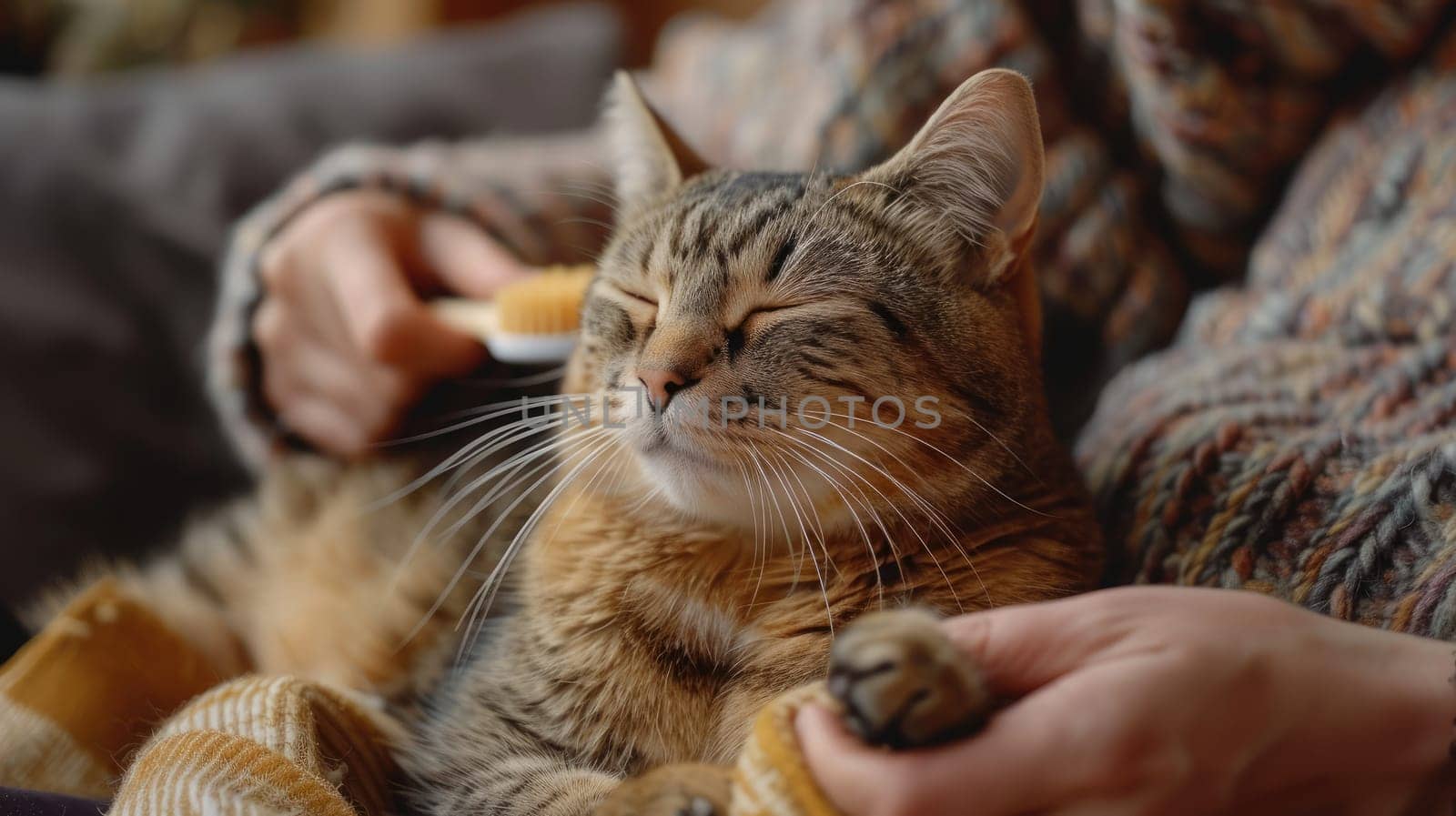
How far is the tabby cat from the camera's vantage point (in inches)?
26.5

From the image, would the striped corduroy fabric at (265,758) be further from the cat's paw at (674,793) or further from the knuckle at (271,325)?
the knuckle at (271,325)

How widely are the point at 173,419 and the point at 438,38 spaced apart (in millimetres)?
982

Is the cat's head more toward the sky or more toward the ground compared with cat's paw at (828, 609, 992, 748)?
more toward the sky

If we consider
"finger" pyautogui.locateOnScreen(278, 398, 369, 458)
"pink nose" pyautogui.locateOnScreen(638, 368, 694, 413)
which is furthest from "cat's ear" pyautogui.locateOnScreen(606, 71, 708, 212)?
"finger" pyautogui.locateOnScreen(278, 398, 369, 458)

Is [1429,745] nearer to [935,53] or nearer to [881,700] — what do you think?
[881,700]

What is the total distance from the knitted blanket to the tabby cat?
0.30 ft

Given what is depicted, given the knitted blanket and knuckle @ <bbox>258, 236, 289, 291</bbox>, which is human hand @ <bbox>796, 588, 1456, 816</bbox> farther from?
knuckle @ <bbox>258, 236, 289, 291</bbox>

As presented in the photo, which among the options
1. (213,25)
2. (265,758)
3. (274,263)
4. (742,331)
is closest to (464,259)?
(274,263)

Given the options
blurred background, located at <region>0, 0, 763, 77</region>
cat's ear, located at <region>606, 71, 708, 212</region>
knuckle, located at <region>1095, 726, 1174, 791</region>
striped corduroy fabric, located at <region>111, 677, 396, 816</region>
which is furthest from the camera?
blurred background, located at <region>0, 0, 763, 77</region>

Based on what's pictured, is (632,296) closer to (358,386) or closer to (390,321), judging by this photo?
(390,321)

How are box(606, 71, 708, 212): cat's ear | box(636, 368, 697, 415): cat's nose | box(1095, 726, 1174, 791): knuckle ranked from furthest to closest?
1. box(606, 71, 708, 212): cat's ear
2. box(636, 368, 697, 415): cat's nose
3. box(1095, 726, 1174, 791): knuckle

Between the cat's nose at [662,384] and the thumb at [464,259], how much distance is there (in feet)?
1.75

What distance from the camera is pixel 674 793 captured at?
554mm

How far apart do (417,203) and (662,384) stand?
77cm
